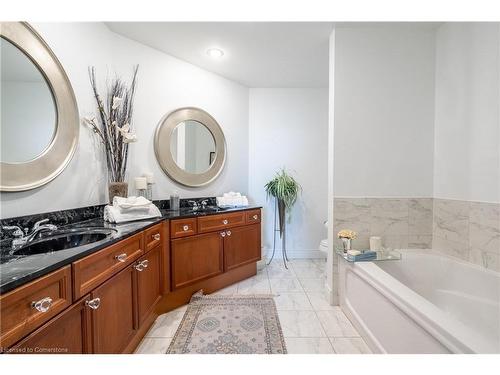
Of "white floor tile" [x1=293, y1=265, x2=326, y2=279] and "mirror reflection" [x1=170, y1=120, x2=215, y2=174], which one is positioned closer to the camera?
"mirror reflection" [x1=170, y1=120, x2=215, y2=174]

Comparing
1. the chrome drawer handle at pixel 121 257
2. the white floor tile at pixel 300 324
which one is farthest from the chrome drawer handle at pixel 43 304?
the white floor tile at pixel 300 324

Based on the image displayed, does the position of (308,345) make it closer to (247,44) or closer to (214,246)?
(214,246)

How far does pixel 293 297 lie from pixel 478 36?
2596 millimetres

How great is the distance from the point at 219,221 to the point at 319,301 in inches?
49.0

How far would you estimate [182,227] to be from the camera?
1.94m

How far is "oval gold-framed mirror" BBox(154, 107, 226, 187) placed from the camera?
7.70 feet

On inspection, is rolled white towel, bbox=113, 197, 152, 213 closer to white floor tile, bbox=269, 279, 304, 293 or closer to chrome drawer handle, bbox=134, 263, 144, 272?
chrome drawer handle, bbox=134, 263, 144, 272

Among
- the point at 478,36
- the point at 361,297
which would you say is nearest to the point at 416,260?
the point at 361,297

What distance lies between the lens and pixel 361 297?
1589 millimetres

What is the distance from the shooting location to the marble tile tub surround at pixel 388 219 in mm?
1956

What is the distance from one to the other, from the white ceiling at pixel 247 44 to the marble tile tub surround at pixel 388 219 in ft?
5.23

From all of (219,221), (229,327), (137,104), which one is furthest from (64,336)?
(137,104)

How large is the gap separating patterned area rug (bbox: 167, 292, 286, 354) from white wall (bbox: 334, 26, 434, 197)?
49.4 inches

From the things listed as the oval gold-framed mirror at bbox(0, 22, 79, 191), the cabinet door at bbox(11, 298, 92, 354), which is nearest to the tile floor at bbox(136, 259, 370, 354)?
the cabinet door at bbox(11, 298, 92, 354)
